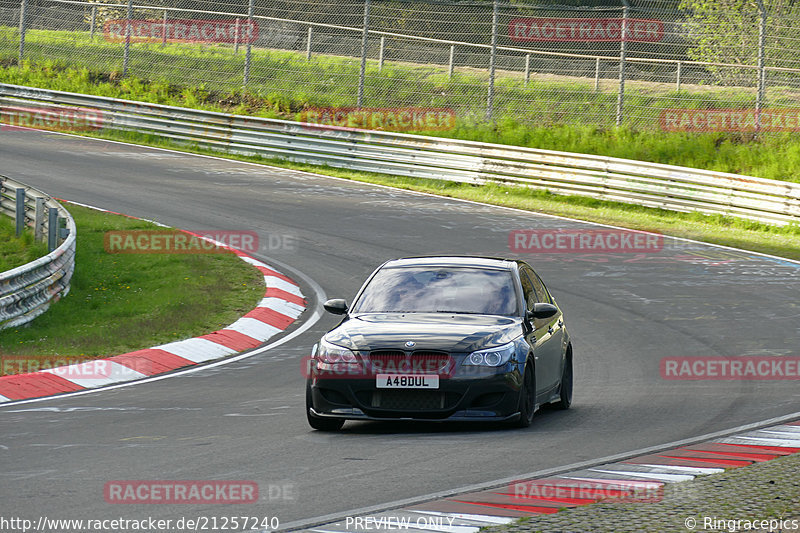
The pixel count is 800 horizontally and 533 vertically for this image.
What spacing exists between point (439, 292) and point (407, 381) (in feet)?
4.73

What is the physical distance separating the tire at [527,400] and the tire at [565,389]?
996 mm

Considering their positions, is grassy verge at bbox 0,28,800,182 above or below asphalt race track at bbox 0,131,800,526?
above

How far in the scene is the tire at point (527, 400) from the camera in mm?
8766

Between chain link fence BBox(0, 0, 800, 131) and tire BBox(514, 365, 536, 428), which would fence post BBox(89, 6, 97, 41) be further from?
tire BBox(514, 365, 536, 428)

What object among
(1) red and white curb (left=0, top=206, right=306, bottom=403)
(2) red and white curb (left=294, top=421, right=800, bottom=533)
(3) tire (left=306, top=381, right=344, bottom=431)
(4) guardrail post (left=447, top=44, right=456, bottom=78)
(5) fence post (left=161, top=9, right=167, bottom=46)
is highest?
(5) fence post (left=161, top=9, right=167, bottom=46)

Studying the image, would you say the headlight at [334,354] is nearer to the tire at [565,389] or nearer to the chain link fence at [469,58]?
the tire at [565,389]

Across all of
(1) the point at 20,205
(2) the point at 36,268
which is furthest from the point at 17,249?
(2) the point at 36,268

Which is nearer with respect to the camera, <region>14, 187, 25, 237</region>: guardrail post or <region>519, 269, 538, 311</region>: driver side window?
<region>519, 269, 538, 311</region>: driver side window

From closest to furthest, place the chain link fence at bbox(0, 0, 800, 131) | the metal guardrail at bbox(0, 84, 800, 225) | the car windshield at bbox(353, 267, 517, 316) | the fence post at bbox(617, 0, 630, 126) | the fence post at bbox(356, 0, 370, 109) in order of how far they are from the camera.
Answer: the car windshield at bbox(353, 267, 517, 316) → the metal guardrail at bbox(0, 84, 800, 225) → the fence post at bbox(617, 0, 630, 126) → the chain link fence at bbox(0, 0, 800, 131) → the fence post at bbox(356, 0, 370, 109)

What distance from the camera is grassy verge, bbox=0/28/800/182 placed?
26.2 metres

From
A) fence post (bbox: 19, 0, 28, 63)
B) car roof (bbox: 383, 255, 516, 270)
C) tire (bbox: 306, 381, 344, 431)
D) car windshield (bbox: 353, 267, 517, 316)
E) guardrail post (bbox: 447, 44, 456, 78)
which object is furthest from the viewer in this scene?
fence post (bbox: 19, 0, 28, 63)

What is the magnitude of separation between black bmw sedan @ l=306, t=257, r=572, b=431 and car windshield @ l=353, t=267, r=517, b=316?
0.02 m

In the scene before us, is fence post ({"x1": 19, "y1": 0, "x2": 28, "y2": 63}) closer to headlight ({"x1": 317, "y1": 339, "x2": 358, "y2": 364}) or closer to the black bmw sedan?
the black bmw sedan

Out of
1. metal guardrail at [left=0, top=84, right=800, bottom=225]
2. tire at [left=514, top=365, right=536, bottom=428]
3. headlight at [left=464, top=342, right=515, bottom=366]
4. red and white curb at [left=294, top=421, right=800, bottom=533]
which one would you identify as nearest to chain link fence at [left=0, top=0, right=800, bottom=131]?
metal guardrail at [left=0, top=84, right=800, bottom=225]
